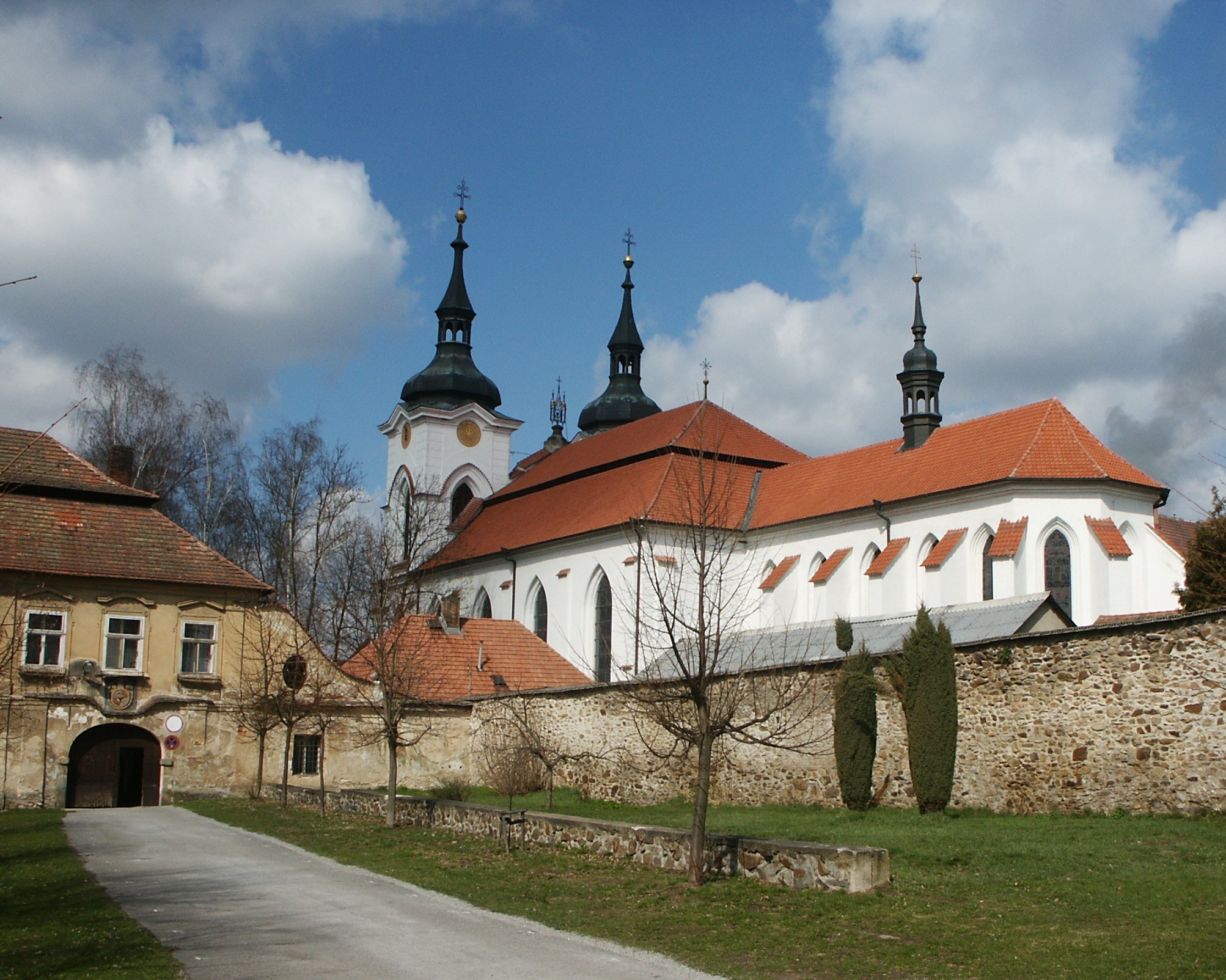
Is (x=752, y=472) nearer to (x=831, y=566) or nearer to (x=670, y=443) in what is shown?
(x=670, y=443)

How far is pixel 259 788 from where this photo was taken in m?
27.5

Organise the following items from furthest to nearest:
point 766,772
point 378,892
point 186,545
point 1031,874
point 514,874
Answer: point 186,545
point 766,772
point 514,874
point 378,892
point 1031,874

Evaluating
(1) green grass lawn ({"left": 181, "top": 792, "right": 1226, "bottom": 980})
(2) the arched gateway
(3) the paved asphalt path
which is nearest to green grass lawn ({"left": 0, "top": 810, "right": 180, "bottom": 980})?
(3) the paved asphalt path

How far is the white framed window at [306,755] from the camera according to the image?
28641mm

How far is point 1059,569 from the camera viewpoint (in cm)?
3184

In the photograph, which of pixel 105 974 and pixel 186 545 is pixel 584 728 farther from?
pixel 105 974

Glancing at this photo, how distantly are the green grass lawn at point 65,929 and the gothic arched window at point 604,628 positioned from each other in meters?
26.3

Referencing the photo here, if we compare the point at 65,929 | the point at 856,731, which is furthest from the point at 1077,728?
the point at 65,929

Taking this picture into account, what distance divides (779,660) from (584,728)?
447 cm

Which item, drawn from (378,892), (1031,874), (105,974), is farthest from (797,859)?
(105,974)

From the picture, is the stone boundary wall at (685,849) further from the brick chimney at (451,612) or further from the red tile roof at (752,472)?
the brick chimney at (451,612)

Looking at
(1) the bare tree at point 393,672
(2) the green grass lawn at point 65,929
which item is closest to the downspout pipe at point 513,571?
(1) the bare tree at point 393,672

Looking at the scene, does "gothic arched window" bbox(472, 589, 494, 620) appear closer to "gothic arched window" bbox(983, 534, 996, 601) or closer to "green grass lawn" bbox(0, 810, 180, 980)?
"gothic arched window" bbox(983, 534, 996, 601)

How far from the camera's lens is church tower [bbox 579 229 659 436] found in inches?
2463
